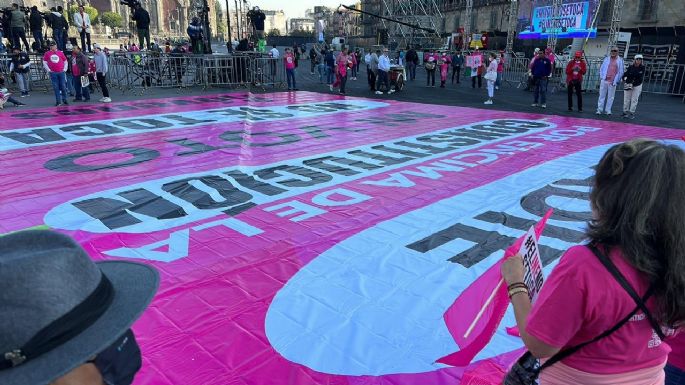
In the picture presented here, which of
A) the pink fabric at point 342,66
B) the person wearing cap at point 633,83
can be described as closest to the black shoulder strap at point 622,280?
the person wearing cap at point 633,83

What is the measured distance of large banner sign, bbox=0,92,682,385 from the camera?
2.87m

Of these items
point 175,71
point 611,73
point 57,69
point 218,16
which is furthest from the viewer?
point 218,16

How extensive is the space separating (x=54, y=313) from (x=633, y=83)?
1440 cm

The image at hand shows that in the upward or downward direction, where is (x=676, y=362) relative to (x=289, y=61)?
downward

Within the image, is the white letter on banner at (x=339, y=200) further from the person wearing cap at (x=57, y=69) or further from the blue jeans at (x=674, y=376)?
the person wearing cap at (x=57, y=69)

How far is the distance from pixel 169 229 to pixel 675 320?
13.9 feet

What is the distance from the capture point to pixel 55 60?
12.8 meters

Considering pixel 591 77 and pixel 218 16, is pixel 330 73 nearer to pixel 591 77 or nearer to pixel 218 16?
pixel 591 77

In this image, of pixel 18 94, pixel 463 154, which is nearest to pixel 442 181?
pixel 463 154

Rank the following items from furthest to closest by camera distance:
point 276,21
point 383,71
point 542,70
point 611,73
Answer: point 276,21 → point 383,71 → point 542,70 → point 611,73

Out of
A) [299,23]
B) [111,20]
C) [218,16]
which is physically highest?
[299,23]

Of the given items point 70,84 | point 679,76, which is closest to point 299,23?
point 679,76

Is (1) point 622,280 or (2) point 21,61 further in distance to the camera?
(2) point 21,61

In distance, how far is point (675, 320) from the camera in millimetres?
1433
